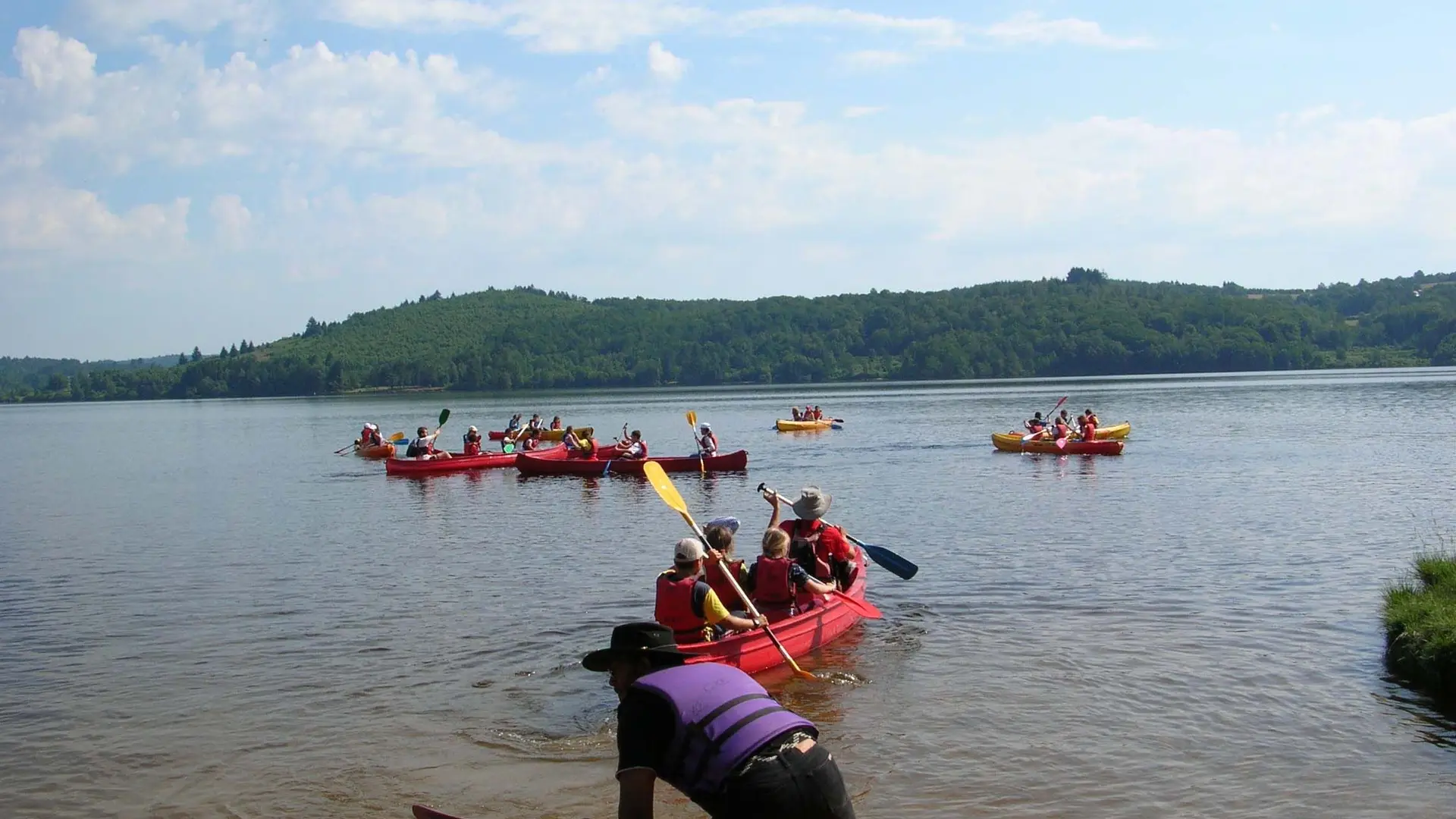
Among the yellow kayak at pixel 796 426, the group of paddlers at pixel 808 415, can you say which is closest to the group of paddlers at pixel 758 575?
the yellow kayak at pixel 796 426

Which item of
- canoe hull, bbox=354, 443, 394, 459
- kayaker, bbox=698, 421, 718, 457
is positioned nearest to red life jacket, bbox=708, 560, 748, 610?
kayaker, bbox=698, 421, 718, 457

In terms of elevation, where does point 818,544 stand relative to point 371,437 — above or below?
below

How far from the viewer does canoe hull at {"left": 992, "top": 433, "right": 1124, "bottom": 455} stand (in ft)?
129

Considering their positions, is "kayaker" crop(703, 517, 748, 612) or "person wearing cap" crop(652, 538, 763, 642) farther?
"kayaker" crop(703, 517, 748, 612)

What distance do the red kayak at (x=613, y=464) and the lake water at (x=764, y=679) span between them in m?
1.87

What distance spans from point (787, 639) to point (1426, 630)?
630cm

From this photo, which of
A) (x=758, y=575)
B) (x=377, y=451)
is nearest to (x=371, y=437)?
(x=377, y=451)

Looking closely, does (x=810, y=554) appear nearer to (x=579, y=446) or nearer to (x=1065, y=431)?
(x=579, y=446)

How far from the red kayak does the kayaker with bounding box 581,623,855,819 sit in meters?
30.6

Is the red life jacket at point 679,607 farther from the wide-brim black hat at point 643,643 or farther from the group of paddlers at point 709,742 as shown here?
the wide-brim black hat at point 643,643

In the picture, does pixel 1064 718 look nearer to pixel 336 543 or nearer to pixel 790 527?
pixel 790 527

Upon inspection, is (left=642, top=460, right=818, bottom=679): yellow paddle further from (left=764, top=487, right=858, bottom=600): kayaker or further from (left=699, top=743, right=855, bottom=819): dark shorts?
Answer: (left=699, top=743, right=855, bottom=819): dark shorts

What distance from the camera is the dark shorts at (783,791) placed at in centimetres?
468

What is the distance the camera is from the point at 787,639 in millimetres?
12781
